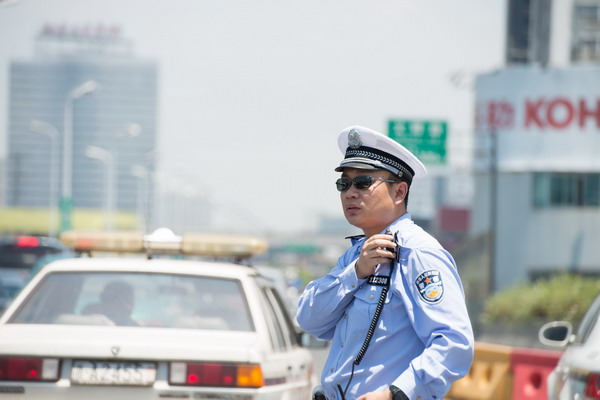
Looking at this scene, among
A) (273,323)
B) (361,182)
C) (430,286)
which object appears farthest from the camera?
(273,323)

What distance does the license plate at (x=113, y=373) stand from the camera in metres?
6.54

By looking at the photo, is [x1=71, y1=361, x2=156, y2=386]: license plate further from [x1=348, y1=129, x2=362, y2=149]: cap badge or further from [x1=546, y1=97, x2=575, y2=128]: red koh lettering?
[x1=546, y1=97, x2=575, y2=128]: red koh lettering

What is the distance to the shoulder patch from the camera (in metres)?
4.20

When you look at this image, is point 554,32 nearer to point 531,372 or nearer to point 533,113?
point 533,113

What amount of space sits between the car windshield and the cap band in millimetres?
2866

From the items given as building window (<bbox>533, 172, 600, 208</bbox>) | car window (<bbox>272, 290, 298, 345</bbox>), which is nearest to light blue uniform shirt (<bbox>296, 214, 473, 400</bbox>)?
car window (<bbox>272, 290, 298, 345</bbox>)

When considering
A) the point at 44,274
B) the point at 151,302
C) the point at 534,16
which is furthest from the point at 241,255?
the point at 534,16

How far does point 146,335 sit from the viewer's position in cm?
679

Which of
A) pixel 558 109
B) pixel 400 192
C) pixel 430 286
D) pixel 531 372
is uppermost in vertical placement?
pixel 558 109

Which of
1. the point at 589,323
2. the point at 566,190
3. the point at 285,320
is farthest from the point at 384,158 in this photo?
the point at 566,190

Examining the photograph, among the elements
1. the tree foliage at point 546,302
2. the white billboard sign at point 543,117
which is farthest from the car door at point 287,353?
the white billboard sign at point 543,117

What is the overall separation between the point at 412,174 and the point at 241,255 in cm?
407

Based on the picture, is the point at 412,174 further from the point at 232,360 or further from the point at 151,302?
the point at 151,302

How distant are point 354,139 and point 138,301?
336 centimetres
